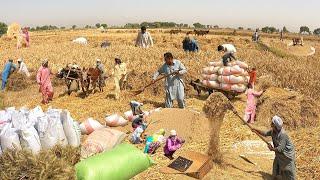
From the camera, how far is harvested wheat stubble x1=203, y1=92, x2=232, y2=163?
27.2 feet

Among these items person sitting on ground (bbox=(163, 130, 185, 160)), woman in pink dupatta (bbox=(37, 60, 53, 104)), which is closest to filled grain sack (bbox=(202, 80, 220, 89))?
woman in pink dupatta (bbox=(37, 60, 53, 104))

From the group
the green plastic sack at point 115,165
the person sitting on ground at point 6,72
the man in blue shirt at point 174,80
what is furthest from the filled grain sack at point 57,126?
the person sitting on ground at point 6,72

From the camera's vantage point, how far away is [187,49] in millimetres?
22281

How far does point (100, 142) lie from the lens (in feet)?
28.9

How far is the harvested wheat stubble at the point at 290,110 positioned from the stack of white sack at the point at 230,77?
77 centimetres

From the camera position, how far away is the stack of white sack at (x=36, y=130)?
7562mm

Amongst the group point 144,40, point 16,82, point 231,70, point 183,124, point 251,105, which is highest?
point 144,40

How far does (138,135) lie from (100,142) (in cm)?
109

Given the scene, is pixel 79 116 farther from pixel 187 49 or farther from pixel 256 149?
pixel 187 49

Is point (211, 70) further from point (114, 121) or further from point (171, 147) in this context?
point (171, 147)

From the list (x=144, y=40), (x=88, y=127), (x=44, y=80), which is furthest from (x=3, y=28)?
(x=88, y=127)

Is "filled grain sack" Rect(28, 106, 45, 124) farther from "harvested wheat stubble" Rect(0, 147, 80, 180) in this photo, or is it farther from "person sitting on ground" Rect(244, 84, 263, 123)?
"person sitting on ground" Rect(244, 84, 263, 123)

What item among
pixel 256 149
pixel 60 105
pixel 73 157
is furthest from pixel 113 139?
pixel 60 105

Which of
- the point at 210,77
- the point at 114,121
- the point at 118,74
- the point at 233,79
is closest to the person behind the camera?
the point at 114,121
